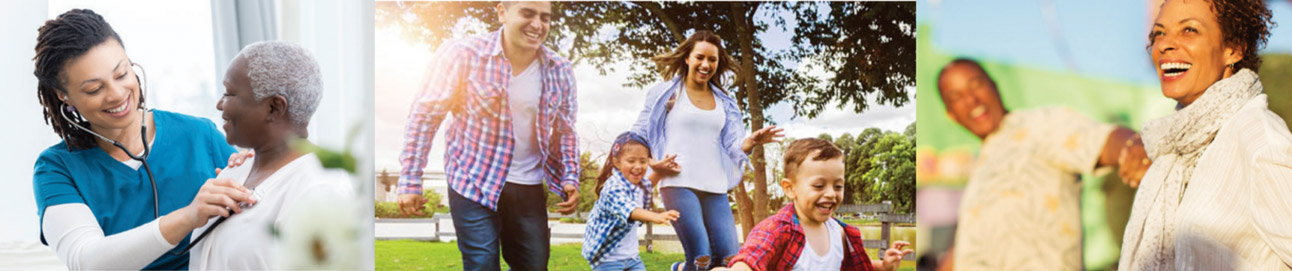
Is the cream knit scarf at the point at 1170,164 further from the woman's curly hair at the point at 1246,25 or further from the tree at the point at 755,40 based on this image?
the tree at the point at 755,40

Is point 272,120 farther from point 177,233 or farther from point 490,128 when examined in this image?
point 490,128

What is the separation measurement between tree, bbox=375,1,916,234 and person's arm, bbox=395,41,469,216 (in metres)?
0.13

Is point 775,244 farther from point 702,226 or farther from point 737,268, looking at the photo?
point 702,226

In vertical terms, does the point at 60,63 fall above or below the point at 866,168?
above

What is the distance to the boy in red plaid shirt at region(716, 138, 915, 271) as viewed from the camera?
161 inches

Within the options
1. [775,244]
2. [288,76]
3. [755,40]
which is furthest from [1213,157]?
[288,76]

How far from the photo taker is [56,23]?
2.08 m

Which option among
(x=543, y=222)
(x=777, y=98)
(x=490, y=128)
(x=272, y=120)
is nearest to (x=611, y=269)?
(x=543, y=222)

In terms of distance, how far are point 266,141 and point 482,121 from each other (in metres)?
2.20

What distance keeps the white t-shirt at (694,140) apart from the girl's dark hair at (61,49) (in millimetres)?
2460

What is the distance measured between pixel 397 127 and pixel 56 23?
6.66ft

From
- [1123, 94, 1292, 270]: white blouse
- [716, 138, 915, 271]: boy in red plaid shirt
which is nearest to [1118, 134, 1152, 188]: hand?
[1123, 94, 1292, 270]: white blouse

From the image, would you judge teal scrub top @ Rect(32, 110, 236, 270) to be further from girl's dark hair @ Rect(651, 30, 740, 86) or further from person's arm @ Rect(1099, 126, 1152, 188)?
person's arm @ Rect(1099, 126, 1152, 188)

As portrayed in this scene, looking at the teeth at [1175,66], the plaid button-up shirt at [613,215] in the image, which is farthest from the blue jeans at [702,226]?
the teeth at [1175,66]
